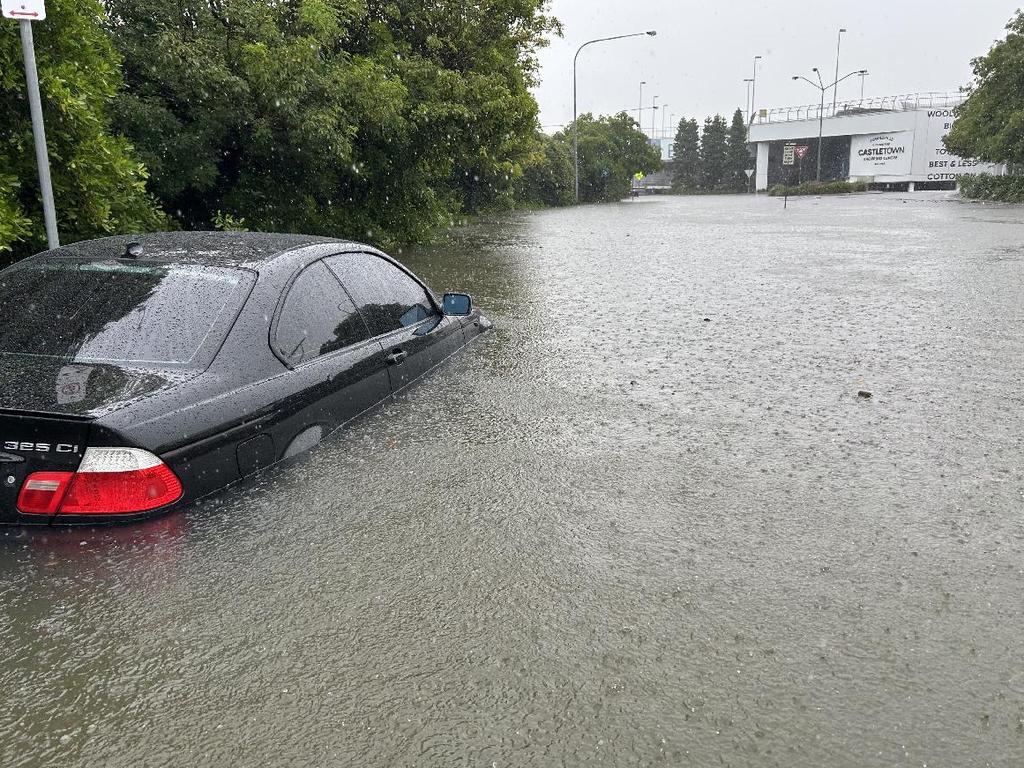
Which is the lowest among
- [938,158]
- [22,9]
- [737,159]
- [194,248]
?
[194,248]

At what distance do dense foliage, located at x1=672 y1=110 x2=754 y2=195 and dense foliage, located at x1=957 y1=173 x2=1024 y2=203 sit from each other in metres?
52.9

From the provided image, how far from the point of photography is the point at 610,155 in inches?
2687

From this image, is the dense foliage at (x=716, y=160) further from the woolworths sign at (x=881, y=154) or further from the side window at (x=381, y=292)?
the side window at (x=381, y=292)

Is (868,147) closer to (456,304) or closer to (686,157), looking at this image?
(686,157)

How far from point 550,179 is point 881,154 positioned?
43936 millimetres

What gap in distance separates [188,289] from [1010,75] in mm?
49618

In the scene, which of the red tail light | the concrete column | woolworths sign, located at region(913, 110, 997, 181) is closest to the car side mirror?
the red tail light

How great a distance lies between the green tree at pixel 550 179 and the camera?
171 ft

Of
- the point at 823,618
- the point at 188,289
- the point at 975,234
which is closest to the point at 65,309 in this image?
the point at 188,289

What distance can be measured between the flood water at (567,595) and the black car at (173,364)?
0.21 m

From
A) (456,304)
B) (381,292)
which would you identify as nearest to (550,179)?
(456,304)

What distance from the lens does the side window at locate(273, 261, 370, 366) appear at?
4.16m

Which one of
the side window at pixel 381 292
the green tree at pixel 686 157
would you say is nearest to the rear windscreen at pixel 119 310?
the side window at pixel 381 292

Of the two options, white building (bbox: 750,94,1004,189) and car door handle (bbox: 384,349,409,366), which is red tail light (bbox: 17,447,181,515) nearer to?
car door handle (bbox: 384,349,409,366)
